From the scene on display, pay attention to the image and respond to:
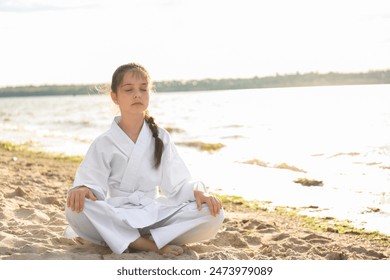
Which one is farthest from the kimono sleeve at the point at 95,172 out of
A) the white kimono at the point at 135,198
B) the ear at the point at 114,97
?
the ear at the point at 114,97

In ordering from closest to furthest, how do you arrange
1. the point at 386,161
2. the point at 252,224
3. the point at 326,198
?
the point at 252,224, the point at 326,198, the point at 386,161

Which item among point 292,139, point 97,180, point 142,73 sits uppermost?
point 142,73

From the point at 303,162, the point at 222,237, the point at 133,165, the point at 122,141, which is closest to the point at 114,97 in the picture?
the point at 122,141

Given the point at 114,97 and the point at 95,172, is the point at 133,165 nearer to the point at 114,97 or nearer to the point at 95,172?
the point at 95,172

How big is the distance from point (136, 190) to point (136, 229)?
0.28 metres

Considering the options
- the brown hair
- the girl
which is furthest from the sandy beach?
the brown hair

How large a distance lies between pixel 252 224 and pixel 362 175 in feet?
12.1

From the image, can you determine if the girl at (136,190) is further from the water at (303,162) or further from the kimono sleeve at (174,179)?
the water at (303,162)

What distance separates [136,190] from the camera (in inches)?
147

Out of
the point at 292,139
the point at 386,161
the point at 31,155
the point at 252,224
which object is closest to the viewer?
the point at 252,224

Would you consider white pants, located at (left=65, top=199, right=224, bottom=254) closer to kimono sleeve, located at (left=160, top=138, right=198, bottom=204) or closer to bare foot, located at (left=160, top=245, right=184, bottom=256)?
bare foot, located at (left=160, top=245, right=184, bottom=256)

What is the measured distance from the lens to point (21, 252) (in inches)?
140
